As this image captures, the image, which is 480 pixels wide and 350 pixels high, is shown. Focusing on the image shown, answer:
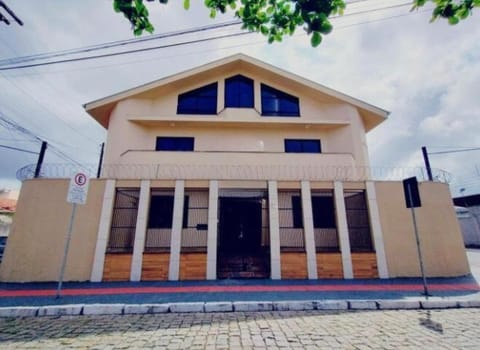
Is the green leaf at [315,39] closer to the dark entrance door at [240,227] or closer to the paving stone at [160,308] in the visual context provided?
the paving stone at [160,308]

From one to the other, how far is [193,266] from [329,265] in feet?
15.7


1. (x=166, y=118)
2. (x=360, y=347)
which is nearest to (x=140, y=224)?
(x=166, y=118)

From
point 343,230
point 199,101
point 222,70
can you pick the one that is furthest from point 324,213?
point 222,70

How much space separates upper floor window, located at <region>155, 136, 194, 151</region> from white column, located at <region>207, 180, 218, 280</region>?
465cm

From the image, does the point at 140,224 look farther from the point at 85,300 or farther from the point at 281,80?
the point at 281,80

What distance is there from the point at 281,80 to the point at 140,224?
36.1 ft

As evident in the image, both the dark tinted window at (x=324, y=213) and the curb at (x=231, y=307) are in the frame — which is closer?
the curb at (x=231, y=307)

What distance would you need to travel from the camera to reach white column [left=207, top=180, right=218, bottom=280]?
7793mm

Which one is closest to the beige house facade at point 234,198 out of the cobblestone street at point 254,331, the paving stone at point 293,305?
the paving stone at point 293,305

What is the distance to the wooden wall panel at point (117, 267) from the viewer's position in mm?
7594

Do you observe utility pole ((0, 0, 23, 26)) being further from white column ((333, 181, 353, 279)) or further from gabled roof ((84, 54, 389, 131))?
white column ((333, 181, 353, 279))

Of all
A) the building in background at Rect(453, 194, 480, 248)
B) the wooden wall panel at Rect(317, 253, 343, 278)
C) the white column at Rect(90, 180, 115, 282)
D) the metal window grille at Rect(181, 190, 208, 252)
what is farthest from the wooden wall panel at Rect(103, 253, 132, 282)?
the building in background at Rect(453, 194, 480, 248)

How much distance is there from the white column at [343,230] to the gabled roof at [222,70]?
6502 millimetres

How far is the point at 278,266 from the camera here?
7.89 meters
